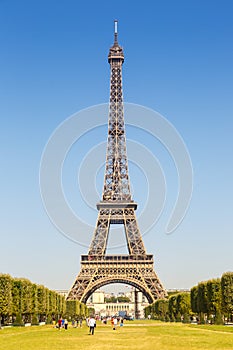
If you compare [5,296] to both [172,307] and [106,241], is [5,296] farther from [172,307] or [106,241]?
[106,241]

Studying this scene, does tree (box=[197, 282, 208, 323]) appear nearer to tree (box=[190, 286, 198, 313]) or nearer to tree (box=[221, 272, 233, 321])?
tree (box=[190, 286, 198, 313])

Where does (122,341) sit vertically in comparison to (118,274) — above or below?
below

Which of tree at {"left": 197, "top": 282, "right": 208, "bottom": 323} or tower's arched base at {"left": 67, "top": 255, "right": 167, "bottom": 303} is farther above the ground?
tower's arched base at {"left": 67, "top": 255, "right": 167, "bottom": 303}

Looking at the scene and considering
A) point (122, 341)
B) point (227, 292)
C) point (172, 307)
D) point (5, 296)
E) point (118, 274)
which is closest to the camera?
point (122, 341)

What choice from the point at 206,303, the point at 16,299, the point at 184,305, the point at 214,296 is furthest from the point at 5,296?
the point at 184,305

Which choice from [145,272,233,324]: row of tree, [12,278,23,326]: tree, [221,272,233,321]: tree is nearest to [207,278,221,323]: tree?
[145,272,233,324]: row of tree

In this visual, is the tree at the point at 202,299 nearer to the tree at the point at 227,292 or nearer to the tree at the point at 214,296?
the tree at the point at 214,296

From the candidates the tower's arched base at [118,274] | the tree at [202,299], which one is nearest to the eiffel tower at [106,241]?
the tower's arched base at [118,274]

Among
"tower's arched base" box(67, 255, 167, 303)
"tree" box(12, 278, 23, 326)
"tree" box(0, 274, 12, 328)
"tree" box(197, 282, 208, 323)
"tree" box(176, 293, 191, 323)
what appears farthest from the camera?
"tower's arched base" box(67, 255, 167, 303)
